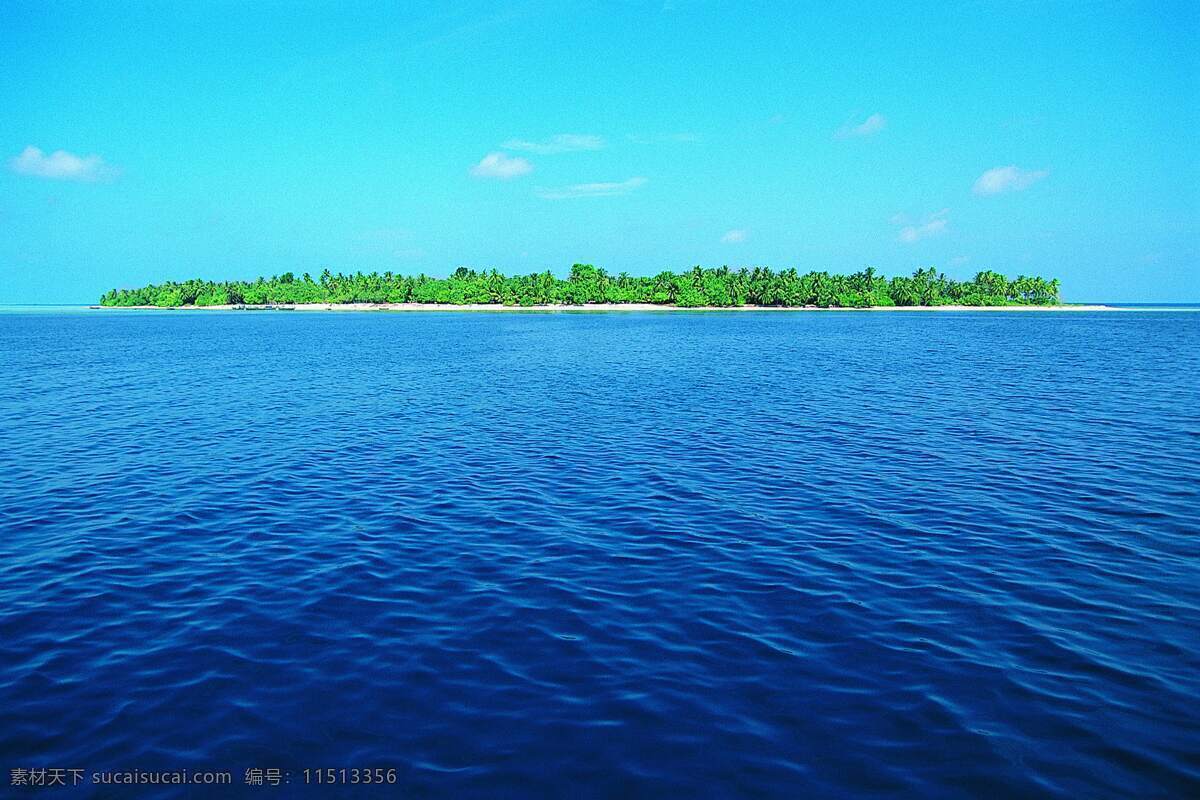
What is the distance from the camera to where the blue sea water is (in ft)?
37.8

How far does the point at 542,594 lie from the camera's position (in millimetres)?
17719

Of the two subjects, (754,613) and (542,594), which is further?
(542,594)

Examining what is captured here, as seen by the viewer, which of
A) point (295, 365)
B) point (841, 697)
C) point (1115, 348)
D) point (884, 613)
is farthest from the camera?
point (1115, 348)

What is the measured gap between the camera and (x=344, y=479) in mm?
29234

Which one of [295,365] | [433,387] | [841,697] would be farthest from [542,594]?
[295,365]

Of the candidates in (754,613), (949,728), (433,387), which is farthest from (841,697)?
(433,387)

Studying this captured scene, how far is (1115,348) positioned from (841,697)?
116427 mm

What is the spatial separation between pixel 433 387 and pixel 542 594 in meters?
44.6

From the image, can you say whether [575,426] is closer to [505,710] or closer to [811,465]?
[811,465]

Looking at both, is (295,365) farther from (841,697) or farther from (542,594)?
(841,697)

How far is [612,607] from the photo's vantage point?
16953 millimetres

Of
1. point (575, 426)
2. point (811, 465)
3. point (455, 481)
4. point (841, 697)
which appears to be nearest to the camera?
point (841, 697)

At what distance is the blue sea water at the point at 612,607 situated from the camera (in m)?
11.5

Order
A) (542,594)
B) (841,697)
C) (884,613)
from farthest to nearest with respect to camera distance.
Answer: (542,594), (884,613), (841,697)
